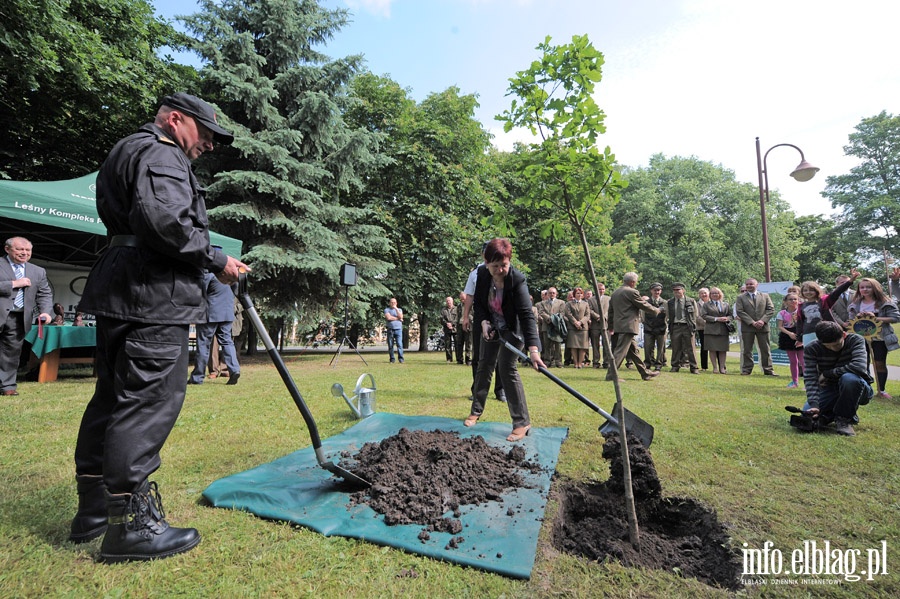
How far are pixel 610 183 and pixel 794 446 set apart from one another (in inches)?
140

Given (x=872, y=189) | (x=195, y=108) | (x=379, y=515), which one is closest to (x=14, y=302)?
(x=195, y=108)

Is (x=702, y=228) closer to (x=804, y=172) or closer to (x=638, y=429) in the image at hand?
(x=804, y=172)

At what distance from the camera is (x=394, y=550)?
224 centimetres

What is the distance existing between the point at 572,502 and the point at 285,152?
41.2 feet

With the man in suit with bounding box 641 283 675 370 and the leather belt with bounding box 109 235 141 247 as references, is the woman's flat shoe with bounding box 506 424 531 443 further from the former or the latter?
the man in suit with bounding box 641 283 675 370

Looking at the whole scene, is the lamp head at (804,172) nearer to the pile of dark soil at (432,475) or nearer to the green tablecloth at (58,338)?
the pile of dark soil at (432,475)

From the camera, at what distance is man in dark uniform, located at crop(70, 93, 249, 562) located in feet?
6.68

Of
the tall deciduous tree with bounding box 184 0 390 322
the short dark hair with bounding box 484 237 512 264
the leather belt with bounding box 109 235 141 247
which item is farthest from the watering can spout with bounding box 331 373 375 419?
the tall deciduous tree with bounding box 184 0 390 322

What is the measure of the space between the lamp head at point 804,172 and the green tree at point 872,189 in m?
27.6

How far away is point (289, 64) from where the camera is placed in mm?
14141

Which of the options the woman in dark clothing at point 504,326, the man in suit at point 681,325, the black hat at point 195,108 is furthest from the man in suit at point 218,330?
the man in suit at point 681,325

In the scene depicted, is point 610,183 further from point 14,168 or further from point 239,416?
point 14,168

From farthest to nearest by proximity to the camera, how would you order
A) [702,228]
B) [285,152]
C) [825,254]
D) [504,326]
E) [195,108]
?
[825,254] < [702,228] < [285,152] < [504,326] < [195,108]

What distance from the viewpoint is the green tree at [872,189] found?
30828 millimetres
